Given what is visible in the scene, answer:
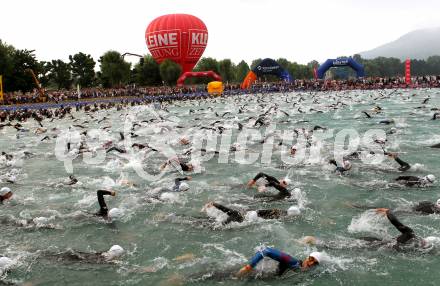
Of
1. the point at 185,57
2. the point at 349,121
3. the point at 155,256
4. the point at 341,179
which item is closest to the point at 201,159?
the point at 341,179

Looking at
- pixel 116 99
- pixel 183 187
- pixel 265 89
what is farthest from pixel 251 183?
pixel 265 89

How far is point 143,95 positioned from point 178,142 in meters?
37.8

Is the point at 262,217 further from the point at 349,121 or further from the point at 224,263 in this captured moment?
the point at 349,121

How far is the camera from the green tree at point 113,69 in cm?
8462

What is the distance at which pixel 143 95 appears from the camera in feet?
195

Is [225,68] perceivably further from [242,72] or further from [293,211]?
[293,211]

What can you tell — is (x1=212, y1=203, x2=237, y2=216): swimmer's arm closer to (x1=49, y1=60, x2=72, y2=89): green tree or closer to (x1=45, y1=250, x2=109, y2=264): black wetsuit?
(x1=45, y1=250, x2=109, y2=264): black wetsuit

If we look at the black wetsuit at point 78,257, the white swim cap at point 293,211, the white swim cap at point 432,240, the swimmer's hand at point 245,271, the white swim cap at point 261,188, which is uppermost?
the white swim cap at point 261,188

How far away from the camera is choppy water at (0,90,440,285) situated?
8047mm

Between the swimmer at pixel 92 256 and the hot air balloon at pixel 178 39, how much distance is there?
72.9 meters

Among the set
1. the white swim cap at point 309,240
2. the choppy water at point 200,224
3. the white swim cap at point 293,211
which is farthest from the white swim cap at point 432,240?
the white swim cap at point 293,211

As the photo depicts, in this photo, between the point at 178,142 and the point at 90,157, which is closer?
the point at 90,157

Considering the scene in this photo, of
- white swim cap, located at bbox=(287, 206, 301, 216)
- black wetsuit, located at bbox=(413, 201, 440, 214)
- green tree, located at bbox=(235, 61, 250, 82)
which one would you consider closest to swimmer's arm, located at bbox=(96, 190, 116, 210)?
white swim cap, located at bbox=(287, 206, 301, 216)

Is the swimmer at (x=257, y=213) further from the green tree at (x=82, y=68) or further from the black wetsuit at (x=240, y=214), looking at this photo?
the green tree at (x=82, y=68)
